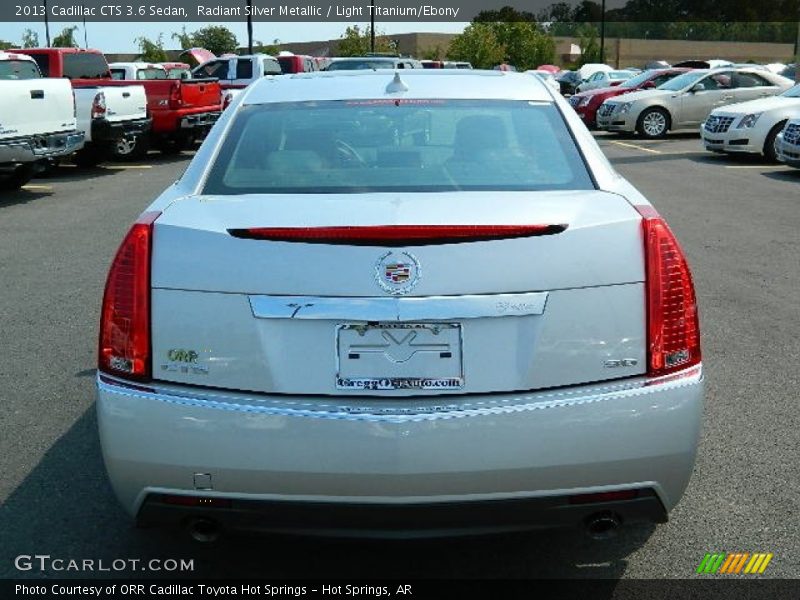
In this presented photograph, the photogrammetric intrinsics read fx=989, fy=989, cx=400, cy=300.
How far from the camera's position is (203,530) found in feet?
10.1

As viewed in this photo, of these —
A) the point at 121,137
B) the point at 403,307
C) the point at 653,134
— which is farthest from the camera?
the point at 653,134

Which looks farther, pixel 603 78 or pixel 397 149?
pixel 603 78

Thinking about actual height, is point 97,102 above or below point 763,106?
above

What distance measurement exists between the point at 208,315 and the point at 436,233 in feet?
2.35

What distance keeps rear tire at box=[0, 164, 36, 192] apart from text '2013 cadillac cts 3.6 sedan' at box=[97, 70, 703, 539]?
12539 mm

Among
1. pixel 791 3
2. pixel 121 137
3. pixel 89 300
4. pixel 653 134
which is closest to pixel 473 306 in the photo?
pixel 89 300

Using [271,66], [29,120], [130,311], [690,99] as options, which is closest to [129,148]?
[29,120]

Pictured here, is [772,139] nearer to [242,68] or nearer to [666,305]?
[242,68]

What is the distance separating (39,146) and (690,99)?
52.9 feet

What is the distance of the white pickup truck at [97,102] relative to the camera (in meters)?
16.5

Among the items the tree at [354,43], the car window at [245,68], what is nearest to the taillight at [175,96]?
the car window at [245,68]

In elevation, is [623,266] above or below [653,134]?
above

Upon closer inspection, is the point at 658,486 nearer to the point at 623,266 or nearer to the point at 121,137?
the point at 623,266

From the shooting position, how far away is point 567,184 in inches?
137
